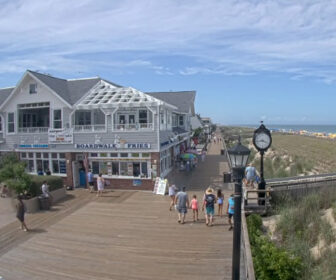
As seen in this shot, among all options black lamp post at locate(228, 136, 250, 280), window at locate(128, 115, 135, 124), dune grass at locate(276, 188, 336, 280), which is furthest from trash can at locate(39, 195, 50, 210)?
black lamp post at locate(228, 136, 250, 280)

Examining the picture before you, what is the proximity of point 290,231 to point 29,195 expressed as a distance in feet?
41.3

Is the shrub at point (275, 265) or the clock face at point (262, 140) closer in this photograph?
the shrub at point (275, 265)

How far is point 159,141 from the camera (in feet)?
60.6

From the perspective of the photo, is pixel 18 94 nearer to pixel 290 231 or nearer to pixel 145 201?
pixel 145 201

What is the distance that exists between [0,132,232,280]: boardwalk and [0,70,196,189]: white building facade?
15.6 feet

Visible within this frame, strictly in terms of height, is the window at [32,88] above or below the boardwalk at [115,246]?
above

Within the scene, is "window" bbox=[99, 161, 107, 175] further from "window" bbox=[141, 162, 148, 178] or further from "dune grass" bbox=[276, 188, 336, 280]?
"dune grass" bbox=[276, 188, 336, 280]

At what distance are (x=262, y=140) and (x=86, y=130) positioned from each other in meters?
12.3

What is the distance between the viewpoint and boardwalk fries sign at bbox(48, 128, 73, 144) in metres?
20.2

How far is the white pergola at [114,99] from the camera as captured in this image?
1838 cm

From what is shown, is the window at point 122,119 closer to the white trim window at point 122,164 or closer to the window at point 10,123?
the white trim window at point 122,164

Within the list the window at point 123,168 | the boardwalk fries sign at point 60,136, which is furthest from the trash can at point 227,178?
the boardwalk fries sign at point 60,136

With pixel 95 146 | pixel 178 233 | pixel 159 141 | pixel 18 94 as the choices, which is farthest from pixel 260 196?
pixel 18 94

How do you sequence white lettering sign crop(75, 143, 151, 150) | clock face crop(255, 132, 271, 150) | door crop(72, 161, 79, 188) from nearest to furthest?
clock face crop(255, 132, 271, 150), white lettering sign crop(75, 143, 151, 150), door crop(72, 161, 79, 188)
